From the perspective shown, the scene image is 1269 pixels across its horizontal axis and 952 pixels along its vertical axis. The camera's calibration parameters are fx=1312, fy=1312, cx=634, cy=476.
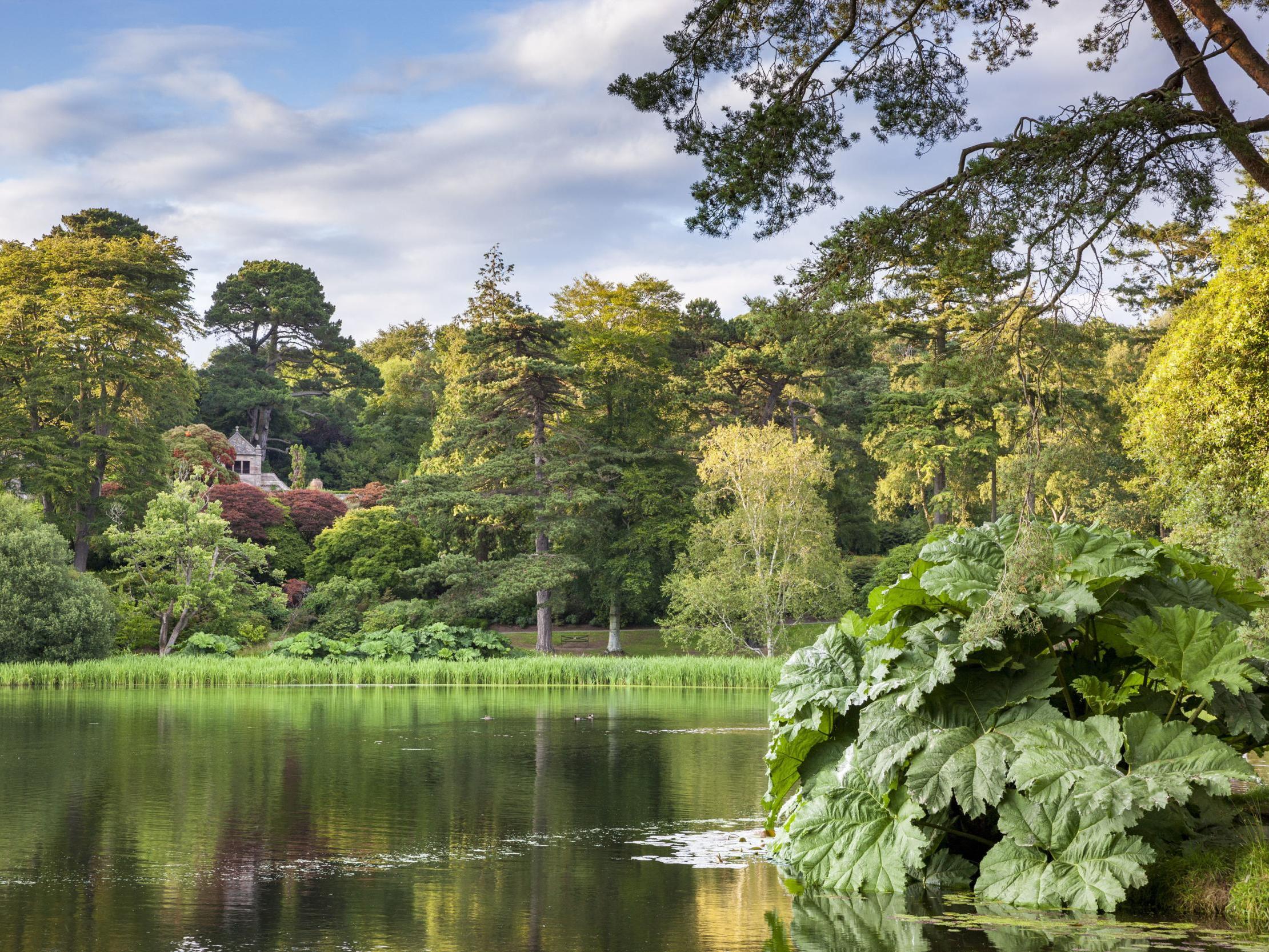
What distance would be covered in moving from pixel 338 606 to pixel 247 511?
7260mm

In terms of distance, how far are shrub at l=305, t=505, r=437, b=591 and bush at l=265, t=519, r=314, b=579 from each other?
1133 millimetres

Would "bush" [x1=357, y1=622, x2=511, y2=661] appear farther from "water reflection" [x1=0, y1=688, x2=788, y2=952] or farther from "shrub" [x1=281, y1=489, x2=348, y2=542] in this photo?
"water reflection" [x1=0, y1=688, x2=788, y2=952]

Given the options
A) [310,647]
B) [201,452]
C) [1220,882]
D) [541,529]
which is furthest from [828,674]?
[201,452]

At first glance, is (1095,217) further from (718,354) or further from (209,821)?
(718,354)

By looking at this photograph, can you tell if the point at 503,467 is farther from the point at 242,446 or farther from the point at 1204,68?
the point at 1204,68

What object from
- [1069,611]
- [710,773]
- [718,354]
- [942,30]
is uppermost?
[718,354]

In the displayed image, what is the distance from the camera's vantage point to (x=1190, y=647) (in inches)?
287

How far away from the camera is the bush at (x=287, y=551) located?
143ft

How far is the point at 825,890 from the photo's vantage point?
7715 millimetres

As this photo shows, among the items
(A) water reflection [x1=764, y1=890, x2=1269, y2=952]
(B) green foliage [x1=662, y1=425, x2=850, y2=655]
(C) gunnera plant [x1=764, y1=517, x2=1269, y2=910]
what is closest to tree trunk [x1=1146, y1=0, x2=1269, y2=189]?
(C) gunnera plant [x1=764, y1=517, x2=1269, y2=910]

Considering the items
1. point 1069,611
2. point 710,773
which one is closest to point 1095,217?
point 1069,611

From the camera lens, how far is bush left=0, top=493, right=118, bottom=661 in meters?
A: 29.8

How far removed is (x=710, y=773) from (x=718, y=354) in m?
30.8

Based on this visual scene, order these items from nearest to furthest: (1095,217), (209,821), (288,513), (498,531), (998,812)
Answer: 1. (998,812)
2. (1095,217)
3. (209,821)
4. (498,531)
5. (288,513)
